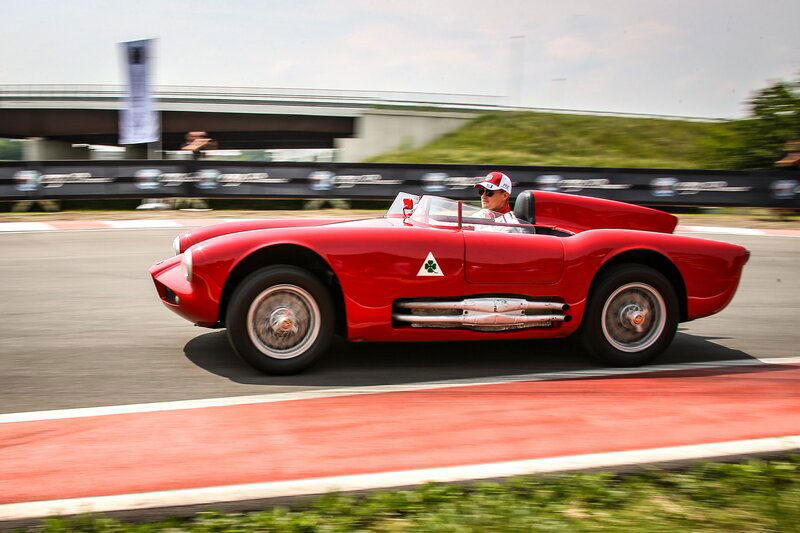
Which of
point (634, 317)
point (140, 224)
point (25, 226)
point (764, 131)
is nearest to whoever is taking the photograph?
point (634, 317)

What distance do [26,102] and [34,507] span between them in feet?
177

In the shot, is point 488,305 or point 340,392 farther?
point 488,305

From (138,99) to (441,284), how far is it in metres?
16.4

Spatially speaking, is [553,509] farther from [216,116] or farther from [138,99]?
[216,116]

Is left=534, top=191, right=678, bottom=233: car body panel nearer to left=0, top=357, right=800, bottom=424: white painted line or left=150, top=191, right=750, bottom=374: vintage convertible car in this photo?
left=150, top=191, right=750, bottom=374: vintage convertible car

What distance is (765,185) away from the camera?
1633 centimetres

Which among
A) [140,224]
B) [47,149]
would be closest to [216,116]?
[47,149]

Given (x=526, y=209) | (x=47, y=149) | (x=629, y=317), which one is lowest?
(x=629, y=317)

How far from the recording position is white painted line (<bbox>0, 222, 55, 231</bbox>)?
11.8m

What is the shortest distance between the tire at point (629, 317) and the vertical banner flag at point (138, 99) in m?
16.1

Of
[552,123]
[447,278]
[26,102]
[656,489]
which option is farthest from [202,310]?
[26,102]

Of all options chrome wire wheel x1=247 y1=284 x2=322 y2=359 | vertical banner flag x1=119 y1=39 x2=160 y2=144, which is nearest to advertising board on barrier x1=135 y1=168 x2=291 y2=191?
vertical banner flag x1=119 y1=39 x2=160 y2=144

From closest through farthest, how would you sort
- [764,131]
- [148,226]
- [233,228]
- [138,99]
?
[233,228]
[148,226]
[138,99]
[764,131]

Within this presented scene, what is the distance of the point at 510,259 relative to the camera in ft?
15.2
